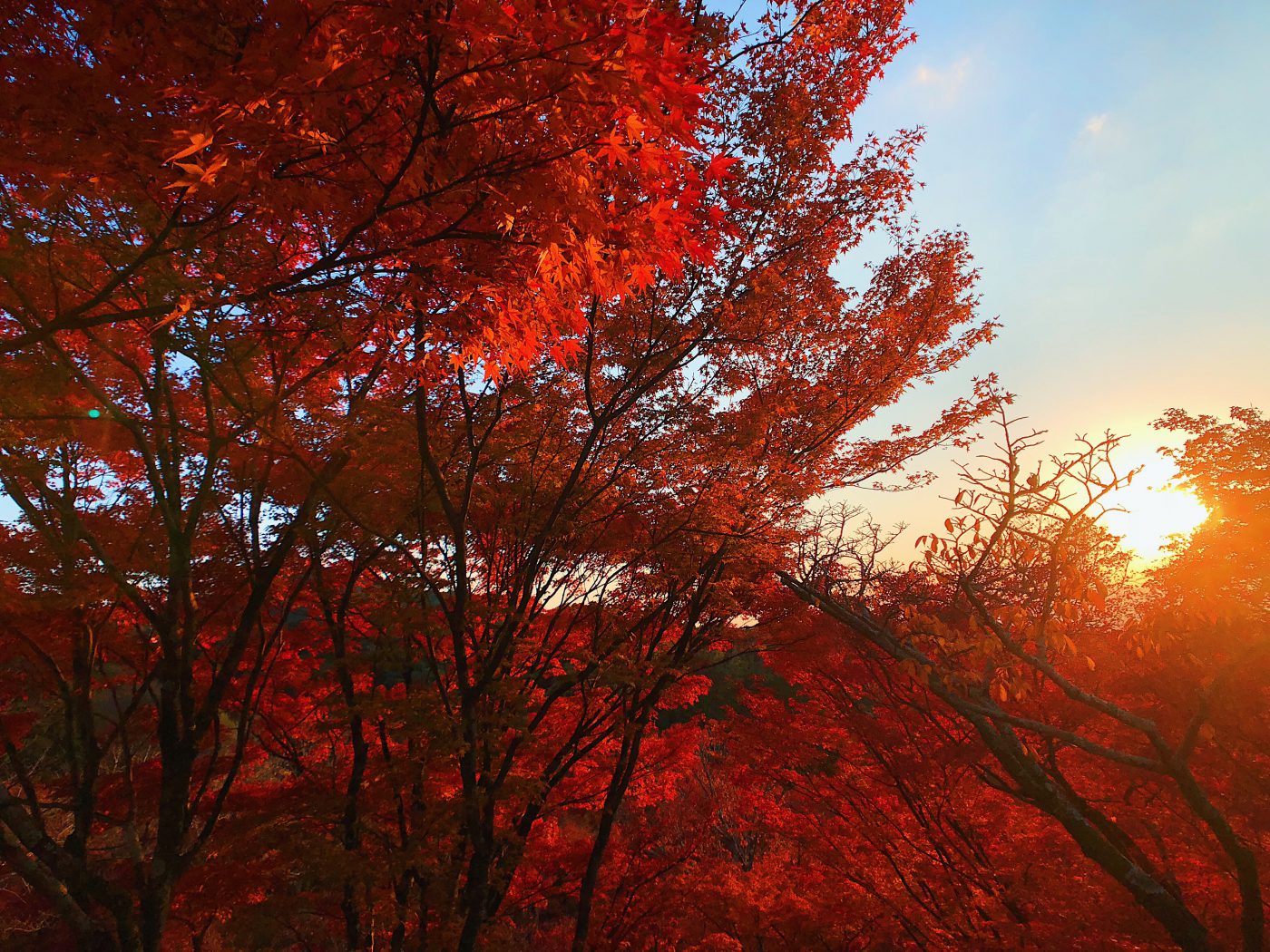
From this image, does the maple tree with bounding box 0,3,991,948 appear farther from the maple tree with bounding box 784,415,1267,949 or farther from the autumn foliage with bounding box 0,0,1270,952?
the maple tree with bounding box 784,415,1267,949

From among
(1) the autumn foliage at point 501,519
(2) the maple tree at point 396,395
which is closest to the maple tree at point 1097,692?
(1) the autumn foliage at point 501,519

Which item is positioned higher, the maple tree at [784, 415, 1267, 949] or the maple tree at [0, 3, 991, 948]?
the maple tree at [0, 3, 991, 948]

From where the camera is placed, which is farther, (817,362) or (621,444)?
(817,362)

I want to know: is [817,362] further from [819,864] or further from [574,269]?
[819,864]

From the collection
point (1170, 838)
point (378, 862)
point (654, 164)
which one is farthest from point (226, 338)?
point (1170, 838)

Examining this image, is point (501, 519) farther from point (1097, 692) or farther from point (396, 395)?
point (1097, 692)

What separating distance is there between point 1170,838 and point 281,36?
41.0 feet

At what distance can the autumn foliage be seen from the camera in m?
2.28

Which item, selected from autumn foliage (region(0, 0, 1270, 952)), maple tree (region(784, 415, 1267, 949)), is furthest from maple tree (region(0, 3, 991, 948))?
maple tree (region(784, 415, 1267, 949))

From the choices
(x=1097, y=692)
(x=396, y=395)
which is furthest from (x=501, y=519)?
(x=1097, y=692)

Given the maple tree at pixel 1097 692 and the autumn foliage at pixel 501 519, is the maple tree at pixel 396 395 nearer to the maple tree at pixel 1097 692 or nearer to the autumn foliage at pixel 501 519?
the autumn foliage at pixel 501 519

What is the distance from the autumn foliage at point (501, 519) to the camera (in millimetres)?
2283

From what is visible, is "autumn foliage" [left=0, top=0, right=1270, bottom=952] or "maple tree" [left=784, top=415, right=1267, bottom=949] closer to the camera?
"autumn foliage" [left=0, top=0, right=1270, bottom=952]

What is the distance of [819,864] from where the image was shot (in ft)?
38.7
